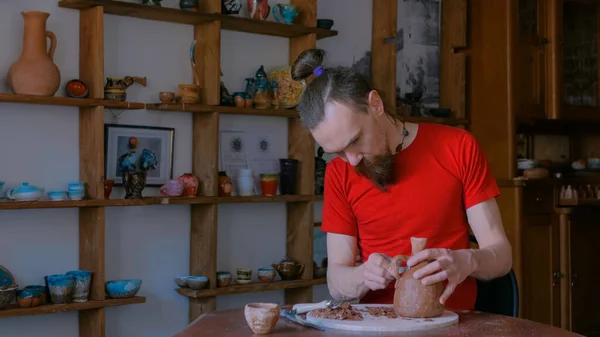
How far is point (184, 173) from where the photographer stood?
4.32 m

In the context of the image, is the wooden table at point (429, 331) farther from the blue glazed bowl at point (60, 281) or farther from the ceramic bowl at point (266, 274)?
the ceramic bowl at point (266, 274)

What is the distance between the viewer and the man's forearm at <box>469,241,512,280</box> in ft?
7.35

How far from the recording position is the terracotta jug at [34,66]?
3609mm

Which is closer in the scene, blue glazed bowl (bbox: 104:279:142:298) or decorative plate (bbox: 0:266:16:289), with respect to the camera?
decorative plate (bbox: 0:266:16:289)

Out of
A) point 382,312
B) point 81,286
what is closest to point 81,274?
point 81,286

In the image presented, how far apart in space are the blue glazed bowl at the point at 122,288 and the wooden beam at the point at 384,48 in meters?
1.92

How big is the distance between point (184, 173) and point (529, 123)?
8.05 feet

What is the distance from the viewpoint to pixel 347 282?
243cm

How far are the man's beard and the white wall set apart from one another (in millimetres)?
1944

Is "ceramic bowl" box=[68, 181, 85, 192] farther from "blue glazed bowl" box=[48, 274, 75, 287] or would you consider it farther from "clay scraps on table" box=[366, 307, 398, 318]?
"clay scraps on table" box=[366, 307, 398, 318]

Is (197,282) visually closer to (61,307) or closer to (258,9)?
(61,307)

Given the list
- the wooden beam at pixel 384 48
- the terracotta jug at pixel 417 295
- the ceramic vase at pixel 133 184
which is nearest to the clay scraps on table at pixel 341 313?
the terracotta jug at pixel 417 295

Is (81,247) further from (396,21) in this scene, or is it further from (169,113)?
(396,21)

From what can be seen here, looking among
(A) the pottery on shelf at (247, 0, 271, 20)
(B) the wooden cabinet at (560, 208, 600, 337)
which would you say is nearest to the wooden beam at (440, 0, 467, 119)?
(B) the wooden cabinet at (560, 208, 600, 337)
